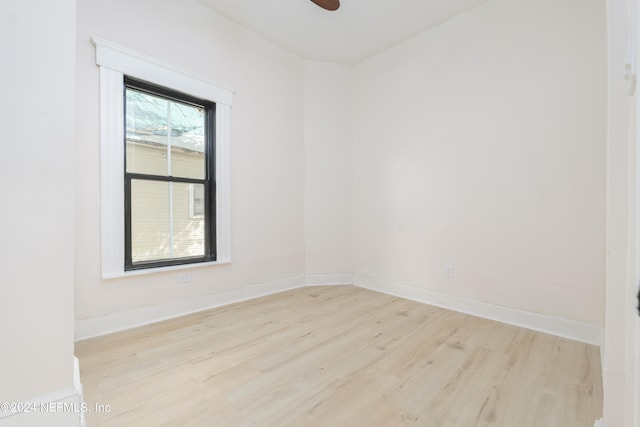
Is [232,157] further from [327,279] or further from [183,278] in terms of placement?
[327,279]

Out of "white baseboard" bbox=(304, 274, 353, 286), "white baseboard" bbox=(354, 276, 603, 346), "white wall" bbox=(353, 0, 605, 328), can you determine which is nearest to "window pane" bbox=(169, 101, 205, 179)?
"white baseboard" bbox=(304, 274, 353, 286)

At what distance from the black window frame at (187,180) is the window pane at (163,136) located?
1.7 inches

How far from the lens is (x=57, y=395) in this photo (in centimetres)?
115

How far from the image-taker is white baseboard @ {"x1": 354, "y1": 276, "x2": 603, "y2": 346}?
6.88 feet

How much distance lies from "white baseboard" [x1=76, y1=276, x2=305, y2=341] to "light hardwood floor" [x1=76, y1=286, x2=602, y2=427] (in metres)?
0.09

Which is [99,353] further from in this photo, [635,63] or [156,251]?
[635,63]

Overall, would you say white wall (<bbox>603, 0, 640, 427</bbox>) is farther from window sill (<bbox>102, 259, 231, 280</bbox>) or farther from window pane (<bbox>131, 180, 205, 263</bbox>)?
window pane (<bbox>131, 180, 205, 263</bbox>)

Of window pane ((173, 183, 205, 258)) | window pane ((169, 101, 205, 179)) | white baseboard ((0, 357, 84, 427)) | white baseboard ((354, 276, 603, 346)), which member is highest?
window pane ((169, 101, 205, 179))

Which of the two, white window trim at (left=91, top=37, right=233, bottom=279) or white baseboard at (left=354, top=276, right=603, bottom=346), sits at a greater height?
white window trim at (left=91, top=37, right=233, bottom=279)

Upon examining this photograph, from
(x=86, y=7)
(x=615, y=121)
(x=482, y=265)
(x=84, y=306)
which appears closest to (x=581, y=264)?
(x=482, y=265)

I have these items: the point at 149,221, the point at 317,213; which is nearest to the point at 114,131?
the point at 149,221

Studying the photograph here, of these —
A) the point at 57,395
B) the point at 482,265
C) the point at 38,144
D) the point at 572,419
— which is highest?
the point at 38,144

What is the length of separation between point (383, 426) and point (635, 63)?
1.48 m

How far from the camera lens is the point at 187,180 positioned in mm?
2697
